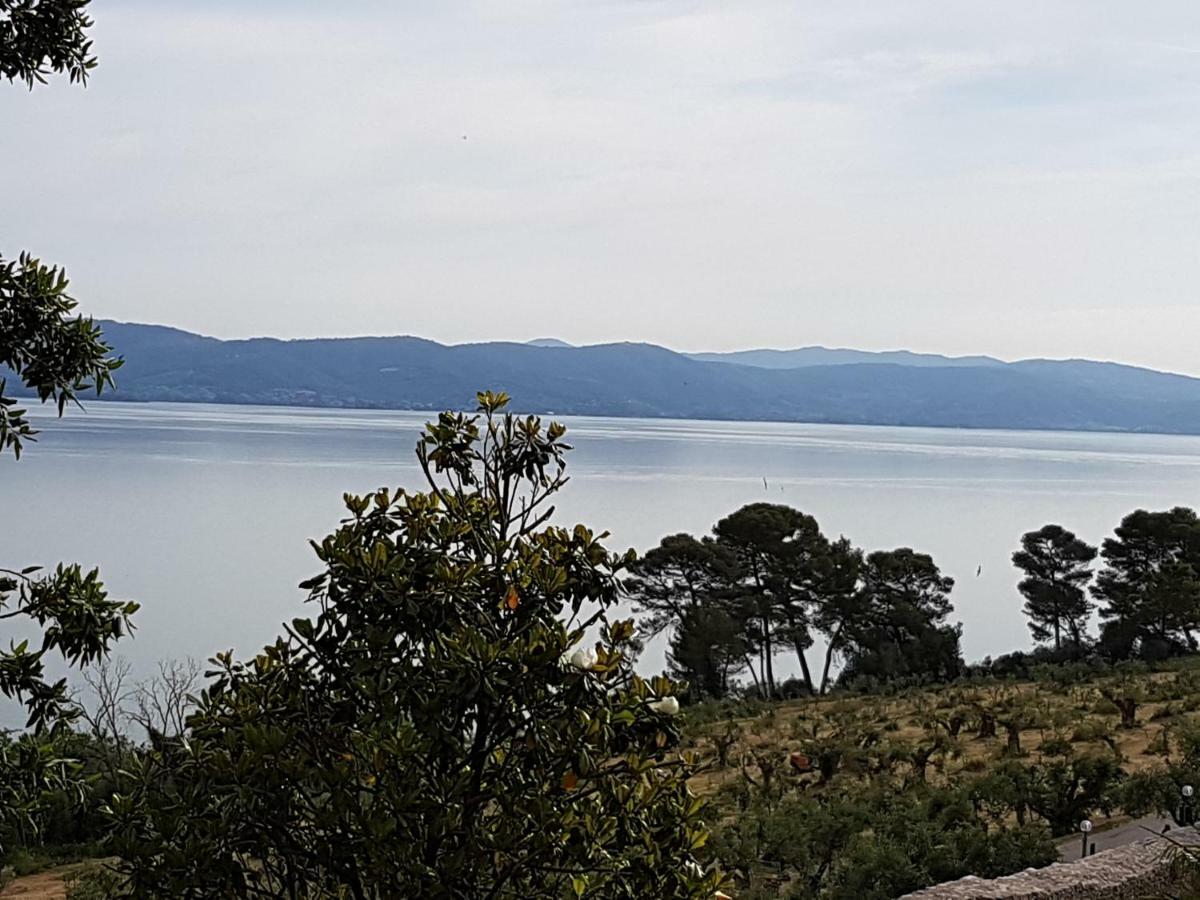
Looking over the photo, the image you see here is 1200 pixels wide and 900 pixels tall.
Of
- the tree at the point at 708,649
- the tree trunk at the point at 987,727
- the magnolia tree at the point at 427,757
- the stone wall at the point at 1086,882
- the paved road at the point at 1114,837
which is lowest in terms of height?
the tree at the point at 708,649

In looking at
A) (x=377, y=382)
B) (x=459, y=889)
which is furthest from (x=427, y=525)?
(x=377, y=382)

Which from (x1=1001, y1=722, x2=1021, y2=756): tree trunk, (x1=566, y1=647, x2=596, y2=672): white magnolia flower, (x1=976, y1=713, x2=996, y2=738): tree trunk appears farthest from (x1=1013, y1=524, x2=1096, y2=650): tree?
(x1=566, y1=647, x2=596, y2=672): white magnolia flower

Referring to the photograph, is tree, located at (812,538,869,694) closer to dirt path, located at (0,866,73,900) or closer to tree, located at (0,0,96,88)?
dirt path, located at (0,866,73,900)

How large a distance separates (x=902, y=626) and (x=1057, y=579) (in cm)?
527

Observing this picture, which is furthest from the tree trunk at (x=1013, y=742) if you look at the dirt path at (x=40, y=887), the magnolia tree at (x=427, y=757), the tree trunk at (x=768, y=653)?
the tree trunk at (x=768, y=653)

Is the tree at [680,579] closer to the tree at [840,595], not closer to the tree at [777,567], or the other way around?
the tree at [777,567]

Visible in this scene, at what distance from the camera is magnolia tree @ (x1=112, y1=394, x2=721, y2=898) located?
2.78 m

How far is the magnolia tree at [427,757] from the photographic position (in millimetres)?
2777

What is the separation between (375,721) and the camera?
9.17 ft

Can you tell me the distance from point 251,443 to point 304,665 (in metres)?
103

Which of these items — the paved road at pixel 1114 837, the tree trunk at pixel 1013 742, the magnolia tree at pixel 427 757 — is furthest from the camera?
the tree trunk at pixel 1013 742

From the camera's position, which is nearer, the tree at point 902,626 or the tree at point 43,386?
the tree at point 43,386

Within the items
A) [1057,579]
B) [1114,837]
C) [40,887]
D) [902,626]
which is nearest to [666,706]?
[1114,837]

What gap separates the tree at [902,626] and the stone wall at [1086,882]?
16.3m
